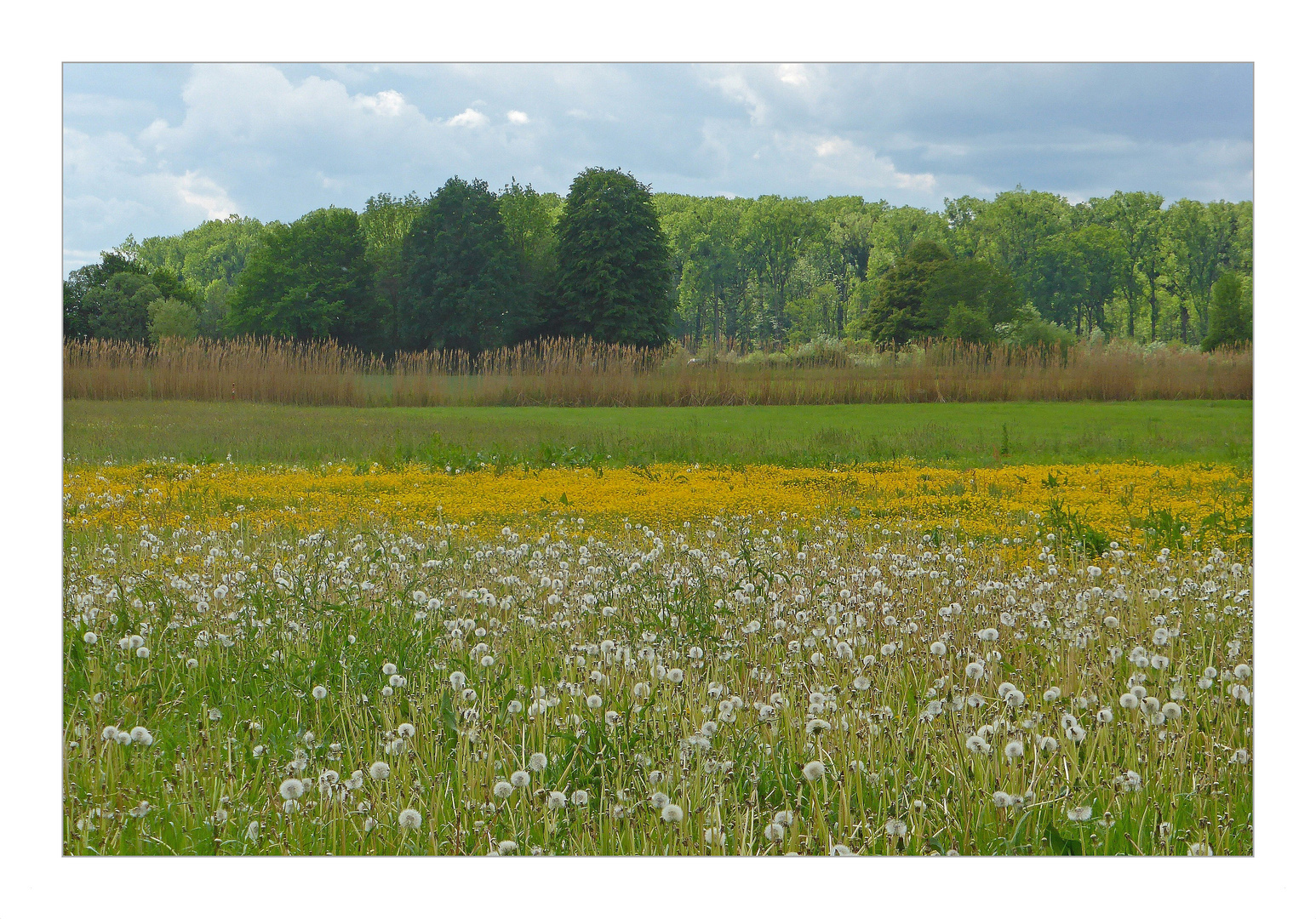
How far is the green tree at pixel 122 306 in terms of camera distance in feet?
15.8

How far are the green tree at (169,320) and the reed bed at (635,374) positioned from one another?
0.34ft

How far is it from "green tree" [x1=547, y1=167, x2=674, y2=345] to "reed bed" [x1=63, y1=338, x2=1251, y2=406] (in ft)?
1.07

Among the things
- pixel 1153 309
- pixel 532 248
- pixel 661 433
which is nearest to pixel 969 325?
pixel 661 433

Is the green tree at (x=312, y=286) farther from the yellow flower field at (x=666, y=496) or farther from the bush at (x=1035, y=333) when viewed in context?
the bush at (x=1035, y=333)

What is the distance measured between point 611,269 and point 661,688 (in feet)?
25.1

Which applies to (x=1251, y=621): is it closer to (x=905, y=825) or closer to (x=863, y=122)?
(x=905, y=825)

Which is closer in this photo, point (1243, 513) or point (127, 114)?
point (127, 114)

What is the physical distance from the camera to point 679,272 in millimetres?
9484

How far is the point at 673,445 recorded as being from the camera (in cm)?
855

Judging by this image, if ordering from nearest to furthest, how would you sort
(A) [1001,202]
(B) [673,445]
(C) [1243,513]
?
(C) [1243,513]
(A) [1001,202]
(B) [673,445]
